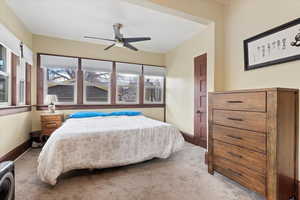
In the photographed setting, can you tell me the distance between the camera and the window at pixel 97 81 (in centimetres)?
434

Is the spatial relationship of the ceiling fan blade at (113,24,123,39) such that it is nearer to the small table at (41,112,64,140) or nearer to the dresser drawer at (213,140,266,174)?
the small table at (41,112,64,140)

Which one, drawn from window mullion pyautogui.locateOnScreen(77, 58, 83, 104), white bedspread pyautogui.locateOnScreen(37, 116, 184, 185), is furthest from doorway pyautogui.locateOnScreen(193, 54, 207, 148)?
window mullion pyautogui.locateOnScreen(77, 58, 83, 104)

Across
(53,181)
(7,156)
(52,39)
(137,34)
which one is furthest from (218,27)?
(7,156)

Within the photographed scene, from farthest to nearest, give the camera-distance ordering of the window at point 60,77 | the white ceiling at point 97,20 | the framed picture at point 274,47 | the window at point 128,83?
the window at point 128,83, the window at point 60,77, the white ceiling at point 97,20, the framed picture at point 274,47

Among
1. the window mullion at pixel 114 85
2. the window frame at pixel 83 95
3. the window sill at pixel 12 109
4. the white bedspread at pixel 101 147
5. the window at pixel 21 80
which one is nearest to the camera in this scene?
the white bedspread at pixel 101 147

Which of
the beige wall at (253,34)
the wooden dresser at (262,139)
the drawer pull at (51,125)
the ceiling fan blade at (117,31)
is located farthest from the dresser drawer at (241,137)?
the drawer pull at (51,125)

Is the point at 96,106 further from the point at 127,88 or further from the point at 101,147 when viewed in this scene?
the point at 101,147

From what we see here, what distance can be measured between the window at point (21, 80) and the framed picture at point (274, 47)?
4130 millimetres

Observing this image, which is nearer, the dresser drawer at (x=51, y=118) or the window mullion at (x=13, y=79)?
the window mullion at (x=13, y=79)

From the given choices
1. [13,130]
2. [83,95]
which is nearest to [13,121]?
[13,130]

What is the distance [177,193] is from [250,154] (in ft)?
3.08

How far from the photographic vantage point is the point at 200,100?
3633 millimetres

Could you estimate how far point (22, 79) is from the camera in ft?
11.0

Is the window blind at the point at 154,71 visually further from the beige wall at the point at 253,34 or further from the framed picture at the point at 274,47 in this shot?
the framed picture at the point at 274,47
